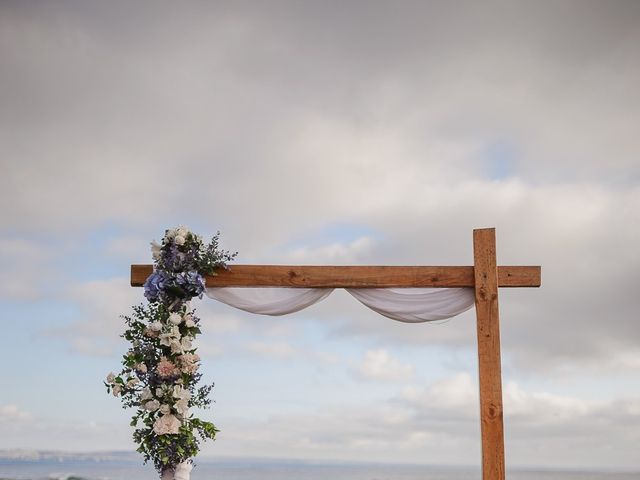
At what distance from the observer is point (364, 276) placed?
6.12 meters

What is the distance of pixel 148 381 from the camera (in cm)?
592

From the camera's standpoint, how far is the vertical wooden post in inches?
228

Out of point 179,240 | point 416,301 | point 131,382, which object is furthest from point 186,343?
point 416,301

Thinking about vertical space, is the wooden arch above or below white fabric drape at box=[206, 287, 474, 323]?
above

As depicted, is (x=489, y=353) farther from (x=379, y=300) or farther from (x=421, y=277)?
(x=379, y=300)

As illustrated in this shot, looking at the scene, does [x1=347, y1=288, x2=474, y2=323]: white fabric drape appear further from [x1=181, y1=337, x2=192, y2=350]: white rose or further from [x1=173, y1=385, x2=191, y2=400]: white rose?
[x1=173, y1=385, x2=191, y2=400]: white rose

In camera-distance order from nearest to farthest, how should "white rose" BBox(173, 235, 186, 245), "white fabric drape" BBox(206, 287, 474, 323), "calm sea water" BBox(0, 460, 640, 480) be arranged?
"white rose" BBox(173, 235, 186, 245), "white fabric drape" BBox(206, 287, 474, 323), "calm sea water" BBox(0, 460, 640, 480)

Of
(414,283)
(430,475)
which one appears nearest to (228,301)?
(414,283)

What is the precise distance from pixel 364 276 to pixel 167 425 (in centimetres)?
186

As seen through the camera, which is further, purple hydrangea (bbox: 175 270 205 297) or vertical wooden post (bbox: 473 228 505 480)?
purple hydrangea (bbox: 175 270 205 297)

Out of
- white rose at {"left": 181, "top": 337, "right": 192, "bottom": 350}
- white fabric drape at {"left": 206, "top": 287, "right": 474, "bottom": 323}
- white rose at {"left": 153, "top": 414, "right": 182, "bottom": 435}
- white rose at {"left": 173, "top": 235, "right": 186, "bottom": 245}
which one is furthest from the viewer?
white fabric drape at {"left": 206, "top": 287, "right": 474, "bottom": 323}

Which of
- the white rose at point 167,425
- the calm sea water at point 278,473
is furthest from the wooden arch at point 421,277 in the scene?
the calm sea water at point 278,473

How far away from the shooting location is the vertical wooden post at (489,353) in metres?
5.78

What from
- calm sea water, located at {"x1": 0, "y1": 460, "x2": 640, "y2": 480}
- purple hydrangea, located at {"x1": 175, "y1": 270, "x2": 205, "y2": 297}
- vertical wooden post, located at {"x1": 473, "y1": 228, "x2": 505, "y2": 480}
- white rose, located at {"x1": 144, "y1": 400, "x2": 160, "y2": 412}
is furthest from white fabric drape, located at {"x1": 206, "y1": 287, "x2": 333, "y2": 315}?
calm sea water, located at {"x1": 0, "y1": 460, "x2": 640, "y2": 480}
